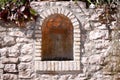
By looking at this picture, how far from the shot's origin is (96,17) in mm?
6191

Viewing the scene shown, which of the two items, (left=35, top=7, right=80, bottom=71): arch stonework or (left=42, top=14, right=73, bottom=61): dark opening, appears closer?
(left=35, top=7, right=80, bottom=71): arch stonework

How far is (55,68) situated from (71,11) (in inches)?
37.7

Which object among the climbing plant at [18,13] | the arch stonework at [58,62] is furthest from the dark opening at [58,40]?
the climbing plant at [18,13]

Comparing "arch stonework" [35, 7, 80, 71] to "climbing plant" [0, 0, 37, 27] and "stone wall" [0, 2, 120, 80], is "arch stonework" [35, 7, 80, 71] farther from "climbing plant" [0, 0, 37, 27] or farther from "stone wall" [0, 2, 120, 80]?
"climbing plant" [0, 0, 37, 27]

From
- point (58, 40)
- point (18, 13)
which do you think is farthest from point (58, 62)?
point (18, 13)

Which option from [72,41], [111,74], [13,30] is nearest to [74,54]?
[72,41]

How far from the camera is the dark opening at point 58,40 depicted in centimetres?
634

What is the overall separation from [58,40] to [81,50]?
455mm

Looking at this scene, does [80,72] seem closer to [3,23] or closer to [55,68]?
[55,68]

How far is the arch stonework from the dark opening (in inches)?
7.4

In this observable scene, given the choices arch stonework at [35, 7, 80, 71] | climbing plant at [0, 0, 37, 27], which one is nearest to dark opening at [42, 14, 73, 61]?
arch stonework at [35, 7, 80, 71]

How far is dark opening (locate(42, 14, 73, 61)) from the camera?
6.34 metres

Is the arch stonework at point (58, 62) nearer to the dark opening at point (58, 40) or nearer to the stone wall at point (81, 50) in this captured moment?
the stone wall at point (81, 50)

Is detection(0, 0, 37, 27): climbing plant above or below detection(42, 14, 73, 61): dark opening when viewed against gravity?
above
